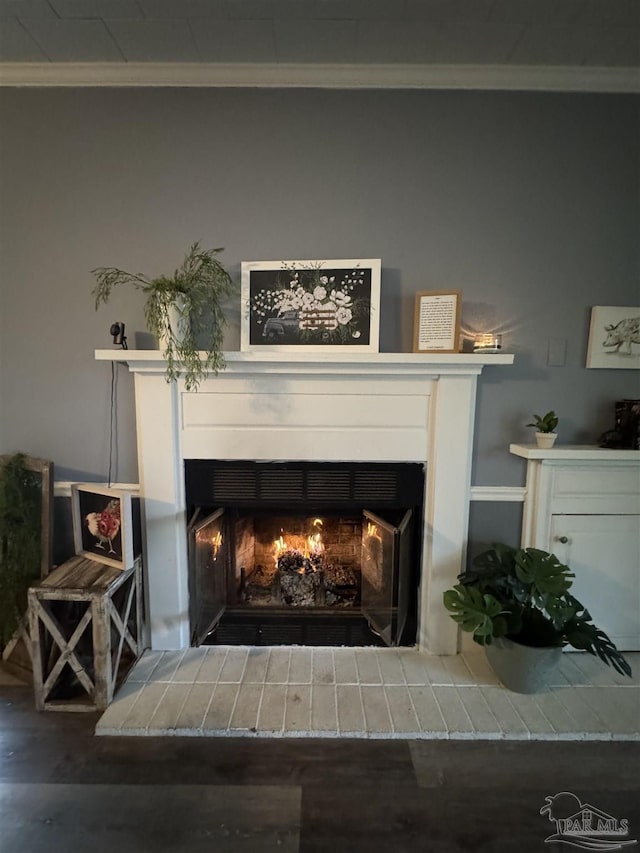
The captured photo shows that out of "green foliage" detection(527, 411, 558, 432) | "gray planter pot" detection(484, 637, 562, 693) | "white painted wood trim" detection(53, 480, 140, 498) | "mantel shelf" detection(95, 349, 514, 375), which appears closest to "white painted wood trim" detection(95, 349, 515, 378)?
"mantel shelf" detection(95, 349, 514, 375)

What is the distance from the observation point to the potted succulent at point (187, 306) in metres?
1.59

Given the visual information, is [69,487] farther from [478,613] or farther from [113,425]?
[478,613]

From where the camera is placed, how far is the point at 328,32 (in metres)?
1.55

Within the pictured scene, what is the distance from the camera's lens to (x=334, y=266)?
1739 mm

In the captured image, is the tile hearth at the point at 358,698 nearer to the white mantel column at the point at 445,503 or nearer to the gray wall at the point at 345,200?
the white mantel column at the point at 445,503

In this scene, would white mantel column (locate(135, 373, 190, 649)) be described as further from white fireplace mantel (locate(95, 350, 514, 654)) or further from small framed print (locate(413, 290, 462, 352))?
small framed print (locate(413, 290, 462, 352))

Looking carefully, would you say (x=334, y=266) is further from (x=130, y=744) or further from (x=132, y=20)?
(x=130, y=744)

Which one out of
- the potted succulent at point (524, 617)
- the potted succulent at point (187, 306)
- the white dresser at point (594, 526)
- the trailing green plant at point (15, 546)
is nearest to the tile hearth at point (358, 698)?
the potted succulent at point (524, 617)

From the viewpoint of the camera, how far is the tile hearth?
4.90 ft

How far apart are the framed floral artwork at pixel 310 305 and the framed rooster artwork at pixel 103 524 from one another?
0.87 meters

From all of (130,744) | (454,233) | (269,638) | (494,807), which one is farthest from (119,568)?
(454,233)

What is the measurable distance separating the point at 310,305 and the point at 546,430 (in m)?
1.18

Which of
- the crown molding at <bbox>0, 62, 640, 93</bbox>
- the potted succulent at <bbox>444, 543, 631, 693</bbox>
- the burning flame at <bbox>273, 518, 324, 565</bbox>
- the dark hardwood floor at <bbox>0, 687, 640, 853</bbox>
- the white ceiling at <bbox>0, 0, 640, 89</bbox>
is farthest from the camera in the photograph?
the burning flame at <bbox>273, 518, 324, 565</bbox>

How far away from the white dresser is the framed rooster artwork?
5.76ft
